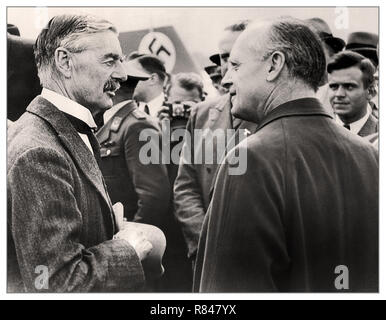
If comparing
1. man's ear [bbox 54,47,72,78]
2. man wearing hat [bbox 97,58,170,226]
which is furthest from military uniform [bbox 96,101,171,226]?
man's ear [bbox 54,47,72,78]

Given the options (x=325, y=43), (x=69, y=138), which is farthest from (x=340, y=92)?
(x=69, y=138)

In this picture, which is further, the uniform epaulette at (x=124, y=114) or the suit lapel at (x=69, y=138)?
the uniform epaulette at (x=124, y=114)

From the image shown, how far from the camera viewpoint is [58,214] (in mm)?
3293

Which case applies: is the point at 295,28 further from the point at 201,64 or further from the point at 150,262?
the point at 150,262

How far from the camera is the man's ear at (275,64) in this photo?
11.2 feet

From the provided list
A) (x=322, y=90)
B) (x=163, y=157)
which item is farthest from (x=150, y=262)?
(x=322, y=90)

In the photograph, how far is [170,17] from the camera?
3.60 metres

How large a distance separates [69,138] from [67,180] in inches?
9.4

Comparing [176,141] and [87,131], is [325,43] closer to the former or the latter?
[176,141]

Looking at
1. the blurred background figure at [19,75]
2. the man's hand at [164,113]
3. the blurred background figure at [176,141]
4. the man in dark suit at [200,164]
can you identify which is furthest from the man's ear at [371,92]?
the blurred background figure at [19,75]

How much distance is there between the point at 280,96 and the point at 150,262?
1.23 metres

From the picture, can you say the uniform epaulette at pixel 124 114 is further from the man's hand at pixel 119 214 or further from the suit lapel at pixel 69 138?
the man's hand at pixel 119 214

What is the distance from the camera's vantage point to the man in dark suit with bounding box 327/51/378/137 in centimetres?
353

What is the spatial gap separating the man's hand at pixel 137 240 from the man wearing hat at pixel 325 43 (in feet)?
4.34
